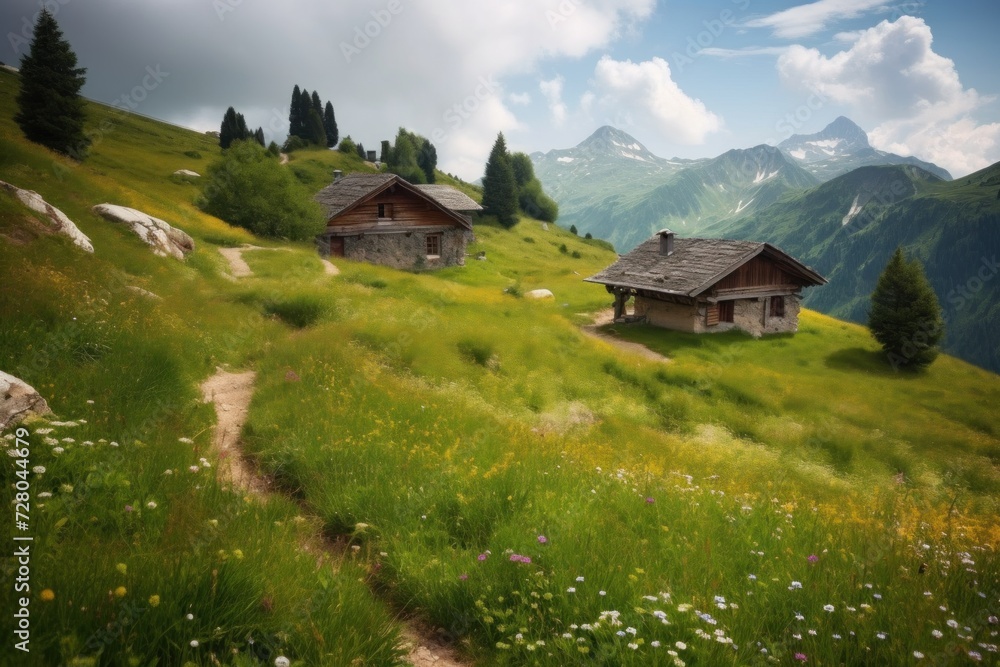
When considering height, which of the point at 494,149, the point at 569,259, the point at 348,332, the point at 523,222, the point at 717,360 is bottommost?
the point at 717,360

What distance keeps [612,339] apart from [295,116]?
9717 cm

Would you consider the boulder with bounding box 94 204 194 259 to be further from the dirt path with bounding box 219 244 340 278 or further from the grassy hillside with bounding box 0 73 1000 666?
the grassy hillside with bounding box 0 73 1000 666

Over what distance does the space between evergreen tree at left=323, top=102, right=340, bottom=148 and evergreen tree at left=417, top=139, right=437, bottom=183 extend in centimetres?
1860

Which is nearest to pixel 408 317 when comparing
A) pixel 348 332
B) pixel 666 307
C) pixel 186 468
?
pixel 348 332

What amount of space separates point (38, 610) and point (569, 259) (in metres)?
74.3

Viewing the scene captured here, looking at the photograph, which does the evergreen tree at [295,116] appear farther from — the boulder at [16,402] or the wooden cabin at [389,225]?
the boulder at [16,402]

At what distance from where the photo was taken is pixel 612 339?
113 ft

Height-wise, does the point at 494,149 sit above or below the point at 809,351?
above

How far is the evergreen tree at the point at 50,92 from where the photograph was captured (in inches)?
1500

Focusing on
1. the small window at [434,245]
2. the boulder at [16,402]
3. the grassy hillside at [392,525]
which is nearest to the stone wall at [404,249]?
the small window at [434,245]

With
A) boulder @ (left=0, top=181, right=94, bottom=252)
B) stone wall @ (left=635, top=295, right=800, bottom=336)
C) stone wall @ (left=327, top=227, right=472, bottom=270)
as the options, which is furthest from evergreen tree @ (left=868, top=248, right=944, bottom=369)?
boulder @ (left=0, top=181, right=94, bottom=252)

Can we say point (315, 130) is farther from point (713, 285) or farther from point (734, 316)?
point (734, 316)

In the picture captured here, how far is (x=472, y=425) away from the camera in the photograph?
29.9 feet

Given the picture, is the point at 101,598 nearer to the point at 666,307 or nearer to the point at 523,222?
the point at 666,307
